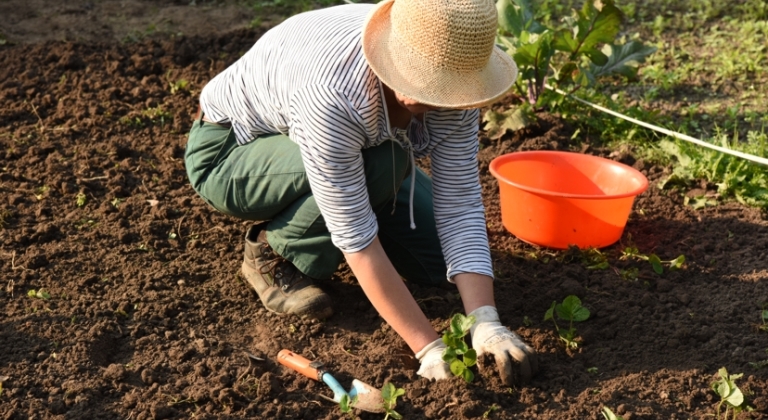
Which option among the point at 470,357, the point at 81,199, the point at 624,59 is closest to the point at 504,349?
the point at 470,357

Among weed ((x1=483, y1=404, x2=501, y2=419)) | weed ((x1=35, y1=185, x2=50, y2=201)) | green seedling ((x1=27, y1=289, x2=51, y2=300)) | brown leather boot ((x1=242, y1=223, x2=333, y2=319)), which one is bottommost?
weed ((x1=35, y1=185, x2=50, y2=201))

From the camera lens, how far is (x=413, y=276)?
3430mm

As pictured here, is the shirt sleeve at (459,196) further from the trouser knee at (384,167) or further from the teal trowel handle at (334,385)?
the teal trowel handle at (334,385)

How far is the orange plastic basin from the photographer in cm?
346

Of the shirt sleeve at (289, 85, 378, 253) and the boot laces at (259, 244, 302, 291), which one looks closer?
the shirt sleeve at (289, 85, 378, 253)

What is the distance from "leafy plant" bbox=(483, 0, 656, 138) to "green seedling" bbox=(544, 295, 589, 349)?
1530 mm

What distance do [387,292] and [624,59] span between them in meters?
2.46

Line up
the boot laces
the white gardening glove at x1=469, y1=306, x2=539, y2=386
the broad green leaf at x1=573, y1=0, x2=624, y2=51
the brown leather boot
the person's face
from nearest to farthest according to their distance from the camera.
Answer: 1. the person's face
2. the white gardening glove at x1=469, y1=306, x2=539, y2=386
3. the brown leather boot
4. the boot laces
5. the broad green leaf at x1=573, y1=0, x2=624, y2=51

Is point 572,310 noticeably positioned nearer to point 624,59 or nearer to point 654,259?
point 654,259

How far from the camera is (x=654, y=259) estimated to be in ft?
11.2

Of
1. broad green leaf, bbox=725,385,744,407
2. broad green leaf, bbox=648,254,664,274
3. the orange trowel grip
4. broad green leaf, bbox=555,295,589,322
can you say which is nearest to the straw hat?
broad green leaf, bbox=555,295,589,322

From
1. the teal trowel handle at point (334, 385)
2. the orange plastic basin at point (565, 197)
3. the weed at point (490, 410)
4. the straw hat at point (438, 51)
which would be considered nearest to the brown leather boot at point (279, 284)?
the teal trowel handle at point (334, 385)

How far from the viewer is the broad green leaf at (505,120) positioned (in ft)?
14.4

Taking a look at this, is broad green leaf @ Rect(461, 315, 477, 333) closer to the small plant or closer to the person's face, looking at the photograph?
the person's face
